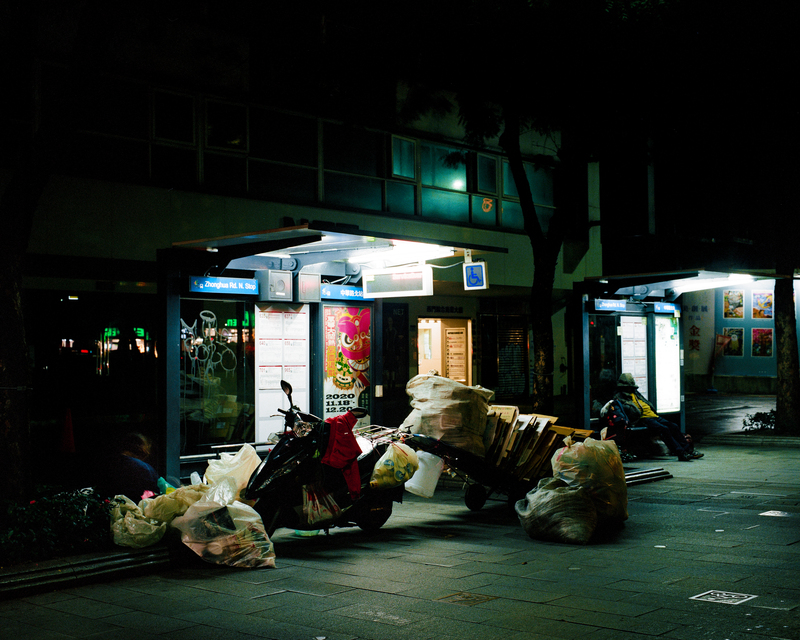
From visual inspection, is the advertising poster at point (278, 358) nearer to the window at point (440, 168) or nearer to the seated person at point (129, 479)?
the seated person at point (129, 479)

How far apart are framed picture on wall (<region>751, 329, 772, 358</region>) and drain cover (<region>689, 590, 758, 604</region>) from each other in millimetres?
28428

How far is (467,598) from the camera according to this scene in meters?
5.85

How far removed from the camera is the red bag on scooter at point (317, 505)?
7648 mm

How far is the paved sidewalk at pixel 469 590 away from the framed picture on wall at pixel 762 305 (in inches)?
956

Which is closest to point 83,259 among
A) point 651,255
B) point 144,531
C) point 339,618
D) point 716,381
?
point 144,531

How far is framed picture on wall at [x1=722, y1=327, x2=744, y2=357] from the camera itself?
1272 inches

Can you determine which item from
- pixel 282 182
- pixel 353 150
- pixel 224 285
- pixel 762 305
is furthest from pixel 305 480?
pixel 762 305

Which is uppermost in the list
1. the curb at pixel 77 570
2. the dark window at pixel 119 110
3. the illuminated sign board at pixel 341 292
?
the dark window at pixel 119 110

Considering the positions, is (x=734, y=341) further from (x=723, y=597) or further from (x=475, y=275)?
(x=723, y=597)

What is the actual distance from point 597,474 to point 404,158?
11.5m

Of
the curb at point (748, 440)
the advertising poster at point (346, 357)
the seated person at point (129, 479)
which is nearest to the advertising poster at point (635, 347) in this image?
the curb at point (748, 440)

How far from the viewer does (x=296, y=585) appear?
628cm

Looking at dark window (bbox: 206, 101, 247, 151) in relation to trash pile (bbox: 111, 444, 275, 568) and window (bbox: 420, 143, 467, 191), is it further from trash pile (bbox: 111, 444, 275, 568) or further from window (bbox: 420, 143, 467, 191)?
trash pile (bbox: 111, 444, 275, 568)

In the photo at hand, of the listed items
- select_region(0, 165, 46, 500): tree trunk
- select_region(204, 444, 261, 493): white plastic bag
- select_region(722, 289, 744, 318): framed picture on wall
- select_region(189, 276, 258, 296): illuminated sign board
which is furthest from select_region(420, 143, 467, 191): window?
select_region(722, 289, 744, 318): framed picture on wall
